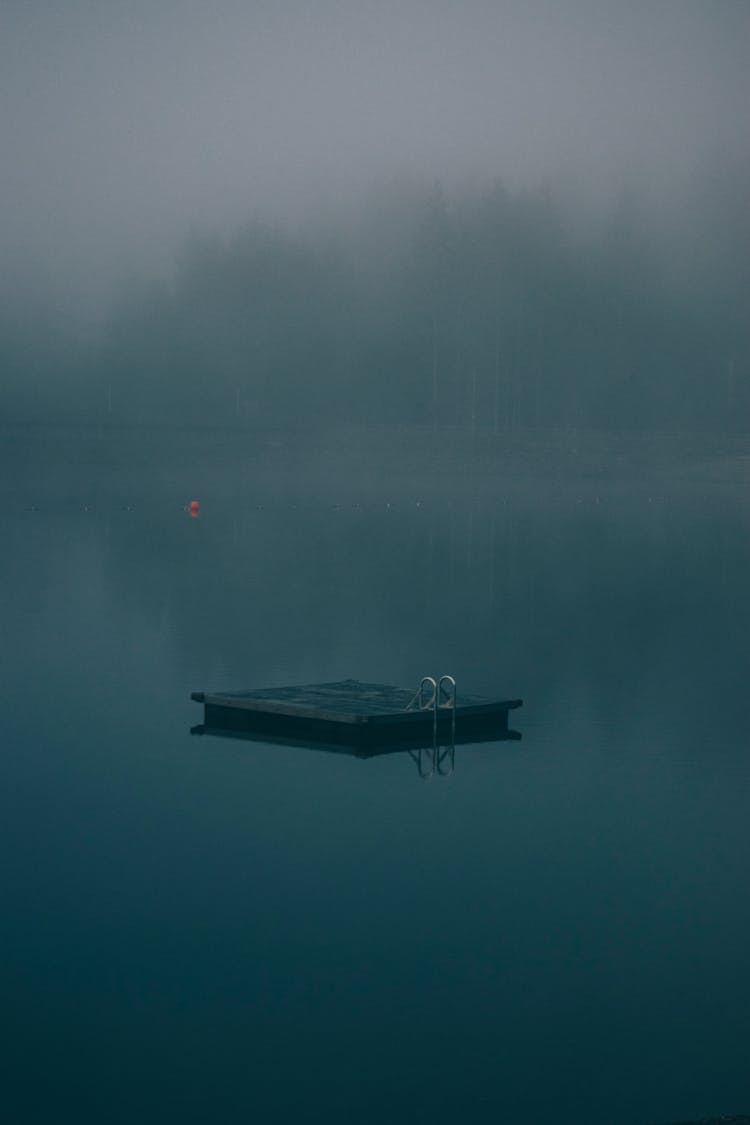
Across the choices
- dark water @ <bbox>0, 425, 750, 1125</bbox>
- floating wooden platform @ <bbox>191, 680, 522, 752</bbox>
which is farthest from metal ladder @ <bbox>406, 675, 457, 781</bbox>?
dark water @ <bbox>0, 425, 750, 1125</bbox>

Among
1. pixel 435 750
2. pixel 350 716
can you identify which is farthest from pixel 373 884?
pixel 435 750

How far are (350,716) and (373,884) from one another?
142 inches

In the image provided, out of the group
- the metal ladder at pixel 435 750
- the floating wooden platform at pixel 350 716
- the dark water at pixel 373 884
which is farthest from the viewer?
the floating wooden platform at pixel 350 716

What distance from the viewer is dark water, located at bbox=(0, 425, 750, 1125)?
9.09 meters

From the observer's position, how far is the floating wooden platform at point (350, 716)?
16172mm

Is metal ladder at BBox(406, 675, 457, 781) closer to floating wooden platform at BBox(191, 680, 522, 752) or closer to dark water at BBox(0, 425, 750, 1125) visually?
floating wooden platform at BBox(191, 680, 522, 752)

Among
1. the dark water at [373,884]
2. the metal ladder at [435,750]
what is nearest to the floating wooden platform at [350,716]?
the metal ladder at [435,750]

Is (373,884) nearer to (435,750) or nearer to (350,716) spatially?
(350,716)

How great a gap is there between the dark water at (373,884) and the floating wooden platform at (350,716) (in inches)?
13.0

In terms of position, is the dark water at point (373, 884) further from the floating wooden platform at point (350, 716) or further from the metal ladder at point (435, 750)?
the floating wooden platform at point (350, 716)

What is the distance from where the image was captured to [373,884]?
12.6m

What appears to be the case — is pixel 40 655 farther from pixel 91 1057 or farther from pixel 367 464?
pixel 367 464

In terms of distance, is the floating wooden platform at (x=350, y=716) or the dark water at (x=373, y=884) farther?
the floating wooden platform at (x=350, y=716)

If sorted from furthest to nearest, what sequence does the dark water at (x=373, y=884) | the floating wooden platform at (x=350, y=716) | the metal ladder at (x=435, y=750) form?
the floating wooden platform at (x=350, y=716) < the metal ladder at (x=435, y=750) < the dark water at (x=373, y=884)
